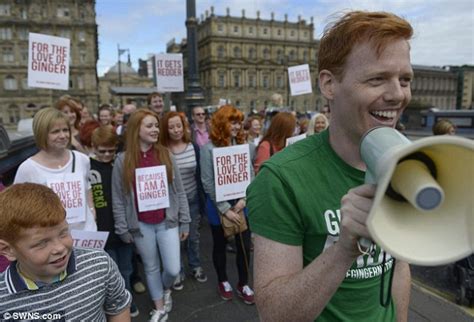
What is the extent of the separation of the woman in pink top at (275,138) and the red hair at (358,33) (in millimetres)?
3181

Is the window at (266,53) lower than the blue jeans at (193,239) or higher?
higher

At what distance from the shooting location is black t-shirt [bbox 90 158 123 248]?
129 inches

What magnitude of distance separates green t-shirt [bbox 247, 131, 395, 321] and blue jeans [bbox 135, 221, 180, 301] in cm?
228

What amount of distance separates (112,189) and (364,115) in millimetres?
2647

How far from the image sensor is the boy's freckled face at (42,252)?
152 cm

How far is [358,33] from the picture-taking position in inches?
43.5

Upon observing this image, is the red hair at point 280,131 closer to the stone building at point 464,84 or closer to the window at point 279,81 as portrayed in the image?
the window at point 279,81

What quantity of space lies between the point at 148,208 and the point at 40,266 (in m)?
1.70

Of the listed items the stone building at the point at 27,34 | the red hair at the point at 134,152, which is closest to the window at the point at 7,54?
the stone building at the point at 27,34

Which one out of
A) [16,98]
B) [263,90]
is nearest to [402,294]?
[16,98]

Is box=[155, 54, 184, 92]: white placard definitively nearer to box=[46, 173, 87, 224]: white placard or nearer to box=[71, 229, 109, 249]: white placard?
box=[46, 173, 87, 224]: white placard

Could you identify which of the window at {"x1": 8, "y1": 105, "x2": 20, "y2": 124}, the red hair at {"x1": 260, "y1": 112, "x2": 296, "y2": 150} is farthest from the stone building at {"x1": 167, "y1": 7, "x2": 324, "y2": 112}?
the red hair at {"x1": 260, "y1": 112, "x2": 296, "y2": 150}

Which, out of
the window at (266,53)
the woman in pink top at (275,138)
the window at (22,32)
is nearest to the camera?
the woman in pink top at (275,138)

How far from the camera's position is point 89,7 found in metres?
56.3
